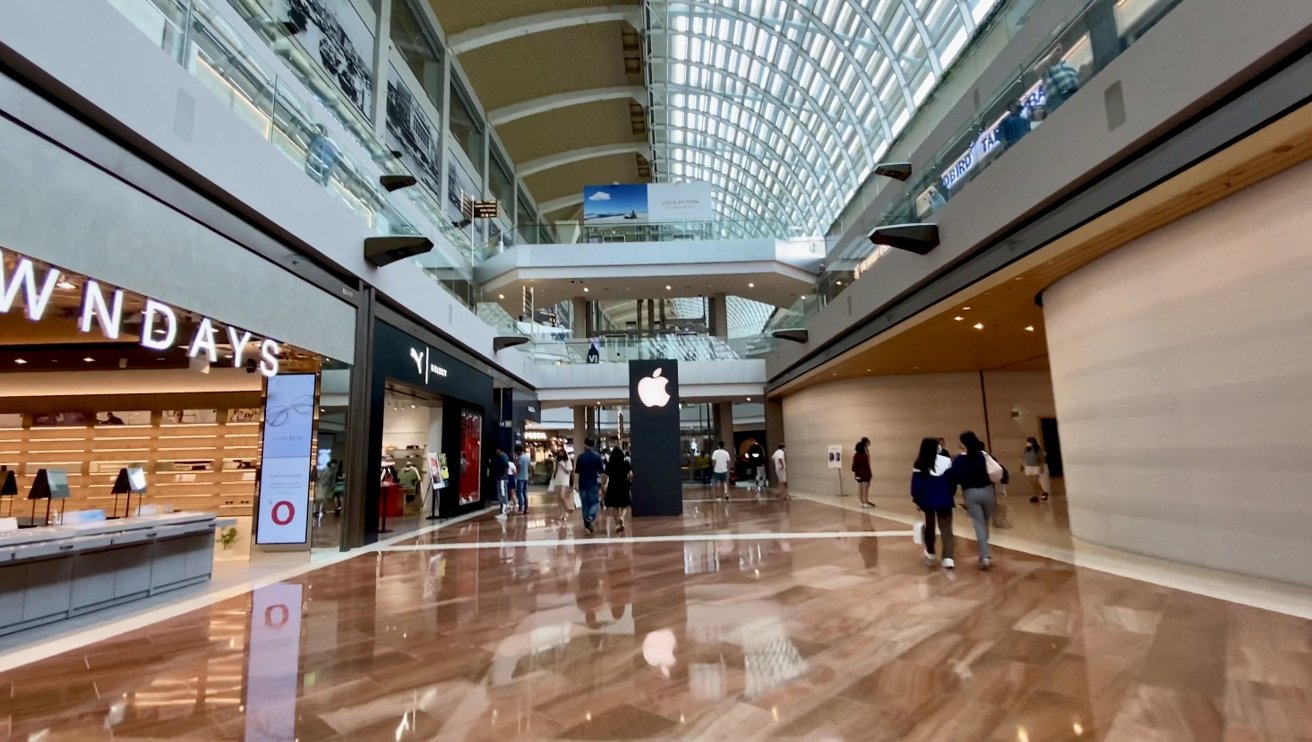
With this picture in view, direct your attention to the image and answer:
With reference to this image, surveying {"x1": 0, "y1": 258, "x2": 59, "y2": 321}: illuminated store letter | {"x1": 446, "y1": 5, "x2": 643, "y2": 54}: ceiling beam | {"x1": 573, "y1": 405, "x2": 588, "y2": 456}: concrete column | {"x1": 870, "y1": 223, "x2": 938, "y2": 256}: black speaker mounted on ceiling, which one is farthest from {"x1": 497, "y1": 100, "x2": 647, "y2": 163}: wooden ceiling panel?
{"x1": 0, "y1": 258, "x2": 59, "y2": 321}: illuminated store letter

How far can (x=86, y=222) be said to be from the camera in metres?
4.59

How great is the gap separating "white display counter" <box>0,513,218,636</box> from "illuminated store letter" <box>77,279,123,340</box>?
157cm

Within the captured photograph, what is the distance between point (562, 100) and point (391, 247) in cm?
2021

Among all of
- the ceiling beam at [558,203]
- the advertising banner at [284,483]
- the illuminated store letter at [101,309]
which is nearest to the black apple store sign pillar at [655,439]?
the advertising banner at [284,483]

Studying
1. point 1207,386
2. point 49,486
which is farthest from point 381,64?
point 1207,386

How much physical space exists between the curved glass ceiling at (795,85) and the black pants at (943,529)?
38.0 feet

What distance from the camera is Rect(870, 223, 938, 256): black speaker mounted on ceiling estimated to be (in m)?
9.09

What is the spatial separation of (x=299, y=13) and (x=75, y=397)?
8.24 meters

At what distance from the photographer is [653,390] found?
12828 millimetres

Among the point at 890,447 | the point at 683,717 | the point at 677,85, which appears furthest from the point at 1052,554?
the point at 677,85

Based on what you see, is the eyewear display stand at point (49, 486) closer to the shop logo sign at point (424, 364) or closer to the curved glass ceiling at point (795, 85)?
the shop logo sign at point (424, 364)

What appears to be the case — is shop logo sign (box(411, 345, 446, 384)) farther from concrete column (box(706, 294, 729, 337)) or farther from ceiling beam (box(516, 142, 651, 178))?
ceiling beam (box(516, 142, 651, 178))

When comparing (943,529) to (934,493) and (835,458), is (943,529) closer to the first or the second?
(934,493)

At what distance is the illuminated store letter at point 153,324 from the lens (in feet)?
17.3
